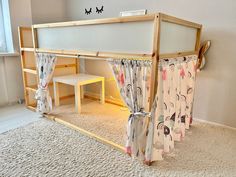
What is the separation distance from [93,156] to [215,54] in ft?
5.97

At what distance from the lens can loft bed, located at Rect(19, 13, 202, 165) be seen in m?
1.46

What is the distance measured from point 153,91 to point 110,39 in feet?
2.01

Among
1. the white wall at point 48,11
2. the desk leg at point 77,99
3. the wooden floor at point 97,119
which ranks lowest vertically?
the wooden floor at point 97,119

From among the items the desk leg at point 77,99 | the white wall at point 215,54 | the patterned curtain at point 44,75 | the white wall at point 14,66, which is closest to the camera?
the white wall at point 215,54

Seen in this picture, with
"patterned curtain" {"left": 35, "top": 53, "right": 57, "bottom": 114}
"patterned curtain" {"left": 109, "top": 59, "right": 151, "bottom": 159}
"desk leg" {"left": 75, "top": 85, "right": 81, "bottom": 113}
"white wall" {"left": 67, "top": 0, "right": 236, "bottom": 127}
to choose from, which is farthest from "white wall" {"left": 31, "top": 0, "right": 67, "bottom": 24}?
"patterned curtain" {"left": 109, "top": 59, "right": 151, "bottom": 159}

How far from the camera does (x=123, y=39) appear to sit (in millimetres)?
1613

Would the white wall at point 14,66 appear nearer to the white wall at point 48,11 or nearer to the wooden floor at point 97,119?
the white wall at point 48,11

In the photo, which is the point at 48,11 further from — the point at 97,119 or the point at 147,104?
the point at 147,104

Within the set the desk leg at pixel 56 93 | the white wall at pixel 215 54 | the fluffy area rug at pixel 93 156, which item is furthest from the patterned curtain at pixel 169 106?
the desk leg at pixel 56 93

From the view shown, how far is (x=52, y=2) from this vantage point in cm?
338

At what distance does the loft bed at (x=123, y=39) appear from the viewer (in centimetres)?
146

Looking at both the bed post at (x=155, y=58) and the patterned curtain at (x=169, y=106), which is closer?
the bed post at (x=155, y=58)

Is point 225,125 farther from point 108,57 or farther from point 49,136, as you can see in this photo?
point 49,136

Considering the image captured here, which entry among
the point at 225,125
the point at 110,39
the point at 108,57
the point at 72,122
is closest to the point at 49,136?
the point at 72,122
